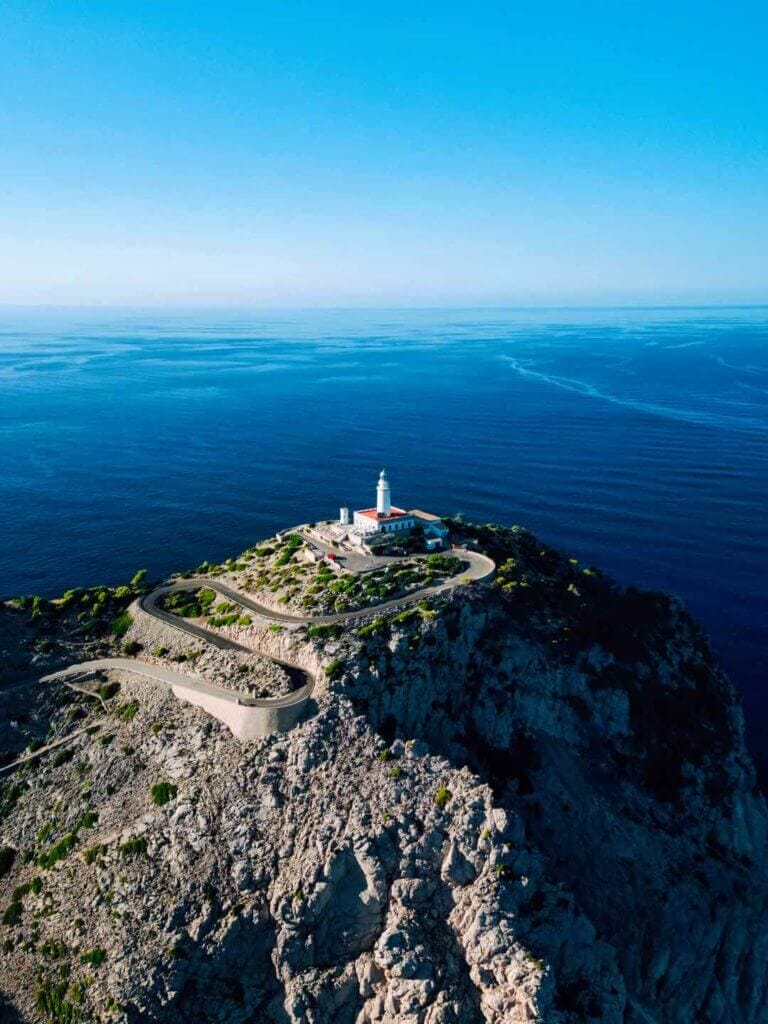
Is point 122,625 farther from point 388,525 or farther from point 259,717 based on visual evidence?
point 388,525

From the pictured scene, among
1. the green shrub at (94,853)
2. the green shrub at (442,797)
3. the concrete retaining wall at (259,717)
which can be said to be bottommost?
the green shrub at (94,853)

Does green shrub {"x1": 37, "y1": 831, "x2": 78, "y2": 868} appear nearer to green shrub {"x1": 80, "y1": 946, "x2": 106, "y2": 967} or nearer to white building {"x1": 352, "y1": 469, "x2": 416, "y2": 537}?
green shrub {"x1": 80, "y1": 946, "x2": 106, "y2": 967}

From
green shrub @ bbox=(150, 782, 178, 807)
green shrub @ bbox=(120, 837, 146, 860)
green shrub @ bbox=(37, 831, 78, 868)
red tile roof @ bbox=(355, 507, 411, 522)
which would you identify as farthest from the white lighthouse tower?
green shrub @ bbox=(37, 831, 78, 868)

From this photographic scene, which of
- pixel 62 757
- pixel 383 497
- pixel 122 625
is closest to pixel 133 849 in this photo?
pixel 62 757

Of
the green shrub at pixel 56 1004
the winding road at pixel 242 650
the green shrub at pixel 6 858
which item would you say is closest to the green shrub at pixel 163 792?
the winding road at pixel 242 650

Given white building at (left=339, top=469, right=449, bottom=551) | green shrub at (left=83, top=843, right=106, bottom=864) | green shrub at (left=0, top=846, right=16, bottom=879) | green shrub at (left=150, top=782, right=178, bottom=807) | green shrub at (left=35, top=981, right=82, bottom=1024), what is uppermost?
white building at (left=339, top=469, right=449, bottom=551)

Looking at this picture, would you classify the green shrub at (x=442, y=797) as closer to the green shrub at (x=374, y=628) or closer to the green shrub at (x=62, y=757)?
the green shrub at (x=374, y=628)

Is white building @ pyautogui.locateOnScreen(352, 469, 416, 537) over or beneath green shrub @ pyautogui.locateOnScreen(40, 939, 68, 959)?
over

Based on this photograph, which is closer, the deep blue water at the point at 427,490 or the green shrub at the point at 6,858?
the green shrub at the point at 6,858
